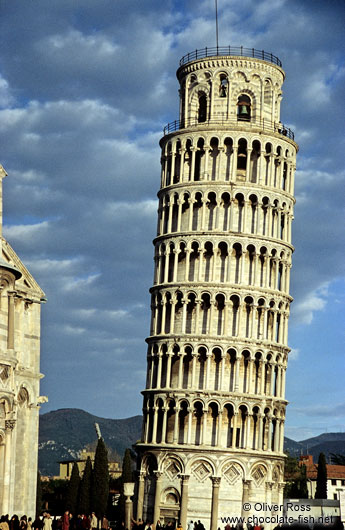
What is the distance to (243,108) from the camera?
9362 cm

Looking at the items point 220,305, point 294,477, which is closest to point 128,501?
point 220,305

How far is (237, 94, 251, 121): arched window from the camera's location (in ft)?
302

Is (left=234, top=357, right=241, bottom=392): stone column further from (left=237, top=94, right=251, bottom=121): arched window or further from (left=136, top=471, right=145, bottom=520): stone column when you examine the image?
(left=237, top=94, right=251, bottom=121): arched window

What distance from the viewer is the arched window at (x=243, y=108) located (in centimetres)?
9213

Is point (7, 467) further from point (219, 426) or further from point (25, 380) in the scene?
point (219, 426)

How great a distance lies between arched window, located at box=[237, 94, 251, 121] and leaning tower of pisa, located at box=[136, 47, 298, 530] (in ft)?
0.46

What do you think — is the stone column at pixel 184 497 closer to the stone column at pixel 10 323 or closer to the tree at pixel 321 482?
the tree at pixel 321 482

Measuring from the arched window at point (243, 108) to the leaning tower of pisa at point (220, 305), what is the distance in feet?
0.46

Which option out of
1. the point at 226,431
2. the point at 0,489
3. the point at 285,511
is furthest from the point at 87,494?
the point at 0,489

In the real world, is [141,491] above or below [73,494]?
above

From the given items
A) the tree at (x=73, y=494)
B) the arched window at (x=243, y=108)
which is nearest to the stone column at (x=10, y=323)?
the arched window at (x=243, y=108)

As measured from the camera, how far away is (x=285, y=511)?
2484 inches

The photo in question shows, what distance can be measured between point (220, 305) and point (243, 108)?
18331 millimetres

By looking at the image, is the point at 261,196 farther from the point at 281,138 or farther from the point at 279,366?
the point at 279,366
